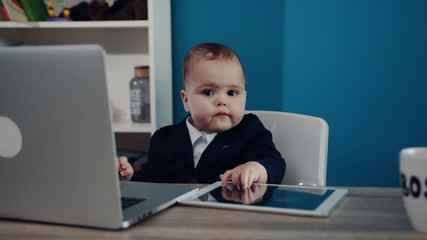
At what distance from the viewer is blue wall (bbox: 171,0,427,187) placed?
2225mm

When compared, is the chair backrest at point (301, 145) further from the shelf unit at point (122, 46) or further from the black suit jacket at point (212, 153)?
A: the shelf unit at point (122, 46)

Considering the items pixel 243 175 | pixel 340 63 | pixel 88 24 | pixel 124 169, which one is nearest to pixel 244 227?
pixel 243 175

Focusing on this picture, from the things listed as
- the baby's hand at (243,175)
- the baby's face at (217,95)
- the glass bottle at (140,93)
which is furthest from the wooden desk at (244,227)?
the glass bottle at (140,93)

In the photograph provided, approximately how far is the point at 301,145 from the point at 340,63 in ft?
3.79

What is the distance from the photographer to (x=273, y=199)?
78 centimetres

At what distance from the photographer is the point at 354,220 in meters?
0.67

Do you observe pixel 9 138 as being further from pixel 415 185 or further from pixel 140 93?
pixel 140 93

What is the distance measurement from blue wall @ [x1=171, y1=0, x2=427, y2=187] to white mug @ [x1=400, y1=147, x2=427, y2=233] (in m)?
1.70

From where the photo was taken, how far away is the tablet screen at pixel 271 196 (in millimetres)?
750

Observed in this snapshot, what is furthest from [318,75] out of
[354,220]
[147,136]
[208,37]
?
[354,220]

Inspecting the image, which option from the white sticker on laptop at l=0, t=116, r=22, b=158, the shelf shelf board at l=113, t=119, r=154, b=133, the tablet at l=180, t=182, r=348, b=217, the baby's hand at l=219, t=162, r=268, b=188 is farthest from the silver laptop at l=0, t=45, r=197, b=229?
the shelf shelf board at l=113, t=119, r=154, b=133

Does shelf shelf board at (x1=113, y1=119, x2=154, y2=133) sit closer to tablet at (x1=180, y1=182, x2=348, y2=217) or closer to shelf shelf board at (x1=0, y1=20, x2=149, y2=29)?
shelf shelf board at (x1=0, y1=20, x2=149, y2=29)

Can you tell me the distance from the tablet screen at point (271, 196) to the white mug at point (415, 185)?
0.15 meters

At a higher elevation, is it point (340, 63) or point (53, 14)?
point (53, 14)
